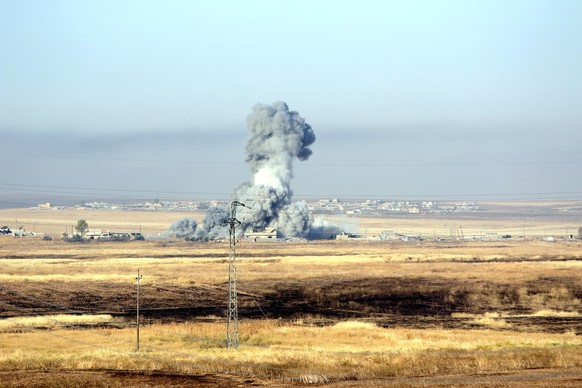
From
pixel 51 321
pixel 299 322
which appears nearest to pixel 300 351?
pixel 299 322

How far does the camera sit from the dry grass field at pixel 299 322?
45.8m

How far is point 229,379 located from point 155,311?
39.3 m

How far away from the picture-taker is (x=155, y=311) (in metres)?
82.5

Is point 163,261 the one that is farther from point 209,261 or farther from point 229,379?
point 229,379

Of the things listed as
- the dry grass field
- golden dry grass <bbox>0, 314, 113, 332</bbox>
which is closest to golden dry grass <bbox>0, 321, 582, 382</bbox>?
the dry grass field

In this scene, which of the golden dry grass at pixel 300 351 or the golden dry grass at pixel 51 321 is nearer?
the golden dry grass at pixel 300 351

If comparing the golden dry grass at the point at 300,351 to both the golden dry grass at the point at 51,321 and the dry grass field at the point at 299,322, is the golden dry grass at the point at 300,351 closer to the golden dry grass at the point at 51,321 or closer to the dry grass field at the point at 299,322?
the dry grass field at the point at 299,322

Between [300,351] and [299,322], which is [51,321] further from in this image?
[300,351]

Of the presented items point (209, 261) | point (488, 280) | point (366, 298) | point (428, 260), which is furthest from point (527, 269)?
point (209, 261)

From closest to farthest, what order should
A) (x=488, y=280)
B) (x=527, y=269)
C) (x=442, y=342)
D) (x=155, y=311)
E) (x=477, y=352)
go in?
1. (x=477, y=352)
2. (x=442, y=342)
3. (x=155, y=311)
4. (x=488, y=280)
5. (x=527, y=269)

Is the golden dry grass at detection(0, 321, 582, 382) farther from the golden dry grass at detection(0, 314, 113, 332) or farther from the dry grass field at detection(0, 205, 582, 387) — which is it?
the golden dry grass at detection(0, 314, 113, 332)

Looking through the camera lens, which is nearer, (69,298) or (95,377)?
(95,377)

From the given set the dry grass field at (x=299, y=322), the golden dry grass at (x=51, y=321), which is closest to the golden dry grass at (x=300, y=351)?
the dry grass field at (x=299, y=322)

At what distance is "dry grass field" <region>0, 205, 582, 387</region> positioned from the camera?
4578cm
